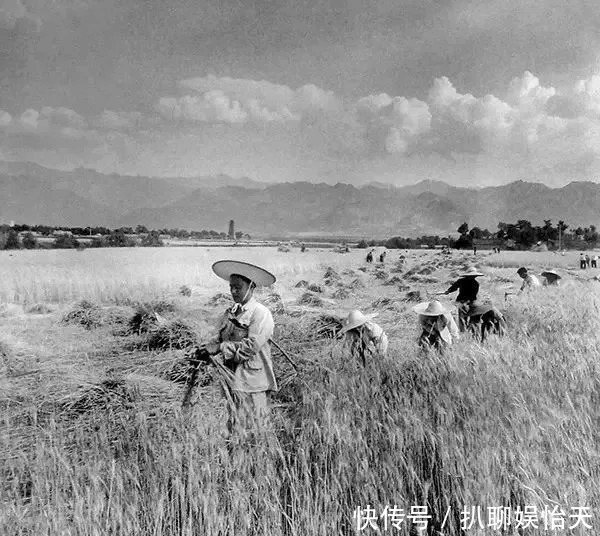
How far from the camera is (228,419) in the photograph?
2.85 m

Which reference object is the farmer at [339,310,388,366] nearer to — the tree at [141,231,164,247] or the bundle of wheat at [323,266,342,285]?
the bundle of wheat at [323,266,342,285]

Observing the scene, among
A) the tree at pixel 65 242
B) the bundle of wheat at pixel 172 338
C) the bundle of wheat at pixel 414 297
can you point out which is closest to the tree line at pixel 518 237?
the bundle of wheat at pixel 414 297

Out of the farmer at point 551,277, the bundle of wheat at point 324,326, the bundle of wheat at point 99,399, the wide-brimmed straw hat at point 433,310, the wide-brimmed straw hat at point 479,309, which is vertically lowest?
the bundle of wheat at point 99,399

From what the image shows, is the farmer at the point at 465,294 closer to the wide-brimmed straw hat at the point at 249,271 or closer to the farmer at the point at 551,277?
the wide-brimmed straw hat at the point at 249,271

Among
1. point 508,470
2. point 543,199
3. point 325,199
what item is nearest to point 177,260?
point 508,470

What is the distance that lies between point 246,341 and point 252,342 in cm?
4

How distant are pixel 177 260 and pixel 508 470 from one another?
13.0 metres

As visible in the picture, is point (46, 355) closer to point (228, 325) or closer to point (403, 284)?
point (228, 325)

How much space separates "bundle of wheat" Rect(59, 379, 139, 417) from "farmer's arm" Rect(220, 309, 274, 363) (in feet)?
4.80

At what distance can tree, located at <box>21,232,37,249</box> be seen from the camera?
19677 mm

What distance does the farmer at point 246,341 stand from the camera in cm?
324

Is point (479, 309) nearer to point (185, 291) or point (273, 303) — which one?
point (273, 303)

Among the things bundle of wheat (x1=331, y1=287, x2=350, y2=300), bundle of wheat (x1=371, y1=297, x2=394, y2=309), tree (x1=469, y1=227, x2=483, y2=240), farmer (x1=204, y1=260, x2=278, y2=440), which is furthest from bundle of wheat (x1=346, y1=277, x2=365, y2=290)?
tree (x1=469, y1=227, x2=483, y2=240)

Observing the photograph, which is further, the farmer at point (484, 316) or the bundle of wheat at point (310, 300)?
the bundle of wheat at point (310, 300)
